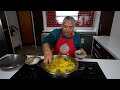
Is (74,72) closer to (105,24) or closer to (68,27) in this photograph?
(68,27)

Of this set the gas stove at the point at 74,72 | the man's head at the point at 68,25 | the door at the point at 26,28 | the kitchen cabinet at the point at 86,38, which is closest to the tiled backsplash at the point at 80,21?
the kitchen cabinet at the point at 86,38

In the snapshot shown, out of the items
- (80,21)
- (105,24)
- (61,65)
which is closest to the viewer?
(61,65)

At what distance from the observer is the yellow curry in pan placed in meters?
0.88

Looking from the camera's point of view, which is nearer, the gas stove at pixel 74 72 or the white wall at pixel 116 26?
the gas stove at pixel 74 72

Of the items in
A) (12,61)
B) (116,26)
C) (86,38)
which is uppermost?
(116,26)

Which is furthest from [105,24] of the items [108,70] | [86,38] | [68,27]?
[108,70]

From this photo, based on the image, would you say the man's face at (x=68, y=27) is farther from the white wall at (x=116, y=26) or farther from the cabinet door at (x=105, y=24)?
the cabinet door at (x=105, y=24)

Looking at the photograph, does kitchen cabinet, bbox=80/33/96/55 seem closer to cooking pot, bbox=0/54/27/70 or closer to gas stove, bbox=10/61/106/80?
gas stove, bbox=10/61/106/80

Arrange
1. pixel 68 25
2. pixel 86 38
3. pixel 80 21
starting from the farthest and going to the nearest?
1. pixel 80 21
2. pixel 86 38
3. pixel 68 25

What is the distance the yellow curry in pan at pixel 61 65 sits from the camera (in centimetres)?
88

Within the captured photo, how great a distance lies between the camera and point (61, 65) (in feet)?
3.10
